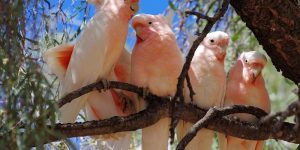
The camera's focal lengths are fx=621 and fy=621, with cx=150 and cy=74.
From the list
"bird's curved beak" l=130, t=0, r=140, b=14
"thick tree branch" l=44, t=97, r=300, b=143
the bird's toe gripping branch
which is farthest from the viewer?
"bird's curved beak" l=130, t=0, r=140, b=14

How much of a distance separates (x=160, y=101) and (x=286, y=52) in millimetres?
480

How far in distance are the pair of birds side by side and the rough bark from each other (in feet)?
0.75

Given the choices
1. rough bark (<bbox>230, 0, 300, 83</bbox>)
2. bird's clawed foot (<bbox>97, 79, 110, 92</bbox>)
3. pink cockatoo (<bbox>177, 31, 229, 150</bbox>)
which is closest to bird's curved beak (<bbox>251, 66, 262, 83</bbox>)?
pink cockatoo (<bbox>177, 31, 229, 150</bbox>)

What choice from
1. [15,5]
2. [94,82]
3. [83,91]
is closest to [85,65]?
[94,82]

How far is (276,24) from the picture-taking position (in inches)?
83.7

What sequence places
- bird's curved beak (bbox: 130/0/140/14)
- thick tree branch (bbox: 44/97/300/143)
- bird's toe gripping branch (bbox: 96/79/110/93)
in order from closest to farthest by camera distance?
1. thick tree branch (bbox: 44/97/300/143)
2. bird's toe gripping branch (bbox: 96/79/110/93)
3. bird's curved beak (bbox: 130/0/140/14)

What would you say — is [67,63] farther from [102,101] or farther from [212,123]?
[212,123]

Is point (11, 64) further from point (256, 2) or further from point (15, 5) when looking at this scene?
point (256, 2)

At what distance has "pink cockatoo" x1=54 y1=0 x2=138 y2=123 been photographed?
2340mm

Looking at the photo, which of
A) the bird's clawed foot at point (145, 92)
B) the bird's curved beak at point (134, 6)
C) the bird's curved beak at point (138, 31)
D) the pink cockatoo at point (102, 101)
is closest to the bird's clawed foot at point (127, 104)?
the pink cockatoo at point (102, 101)

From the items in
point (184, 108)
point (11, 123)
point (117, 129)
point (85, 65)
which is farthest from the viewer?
point (85, 65)

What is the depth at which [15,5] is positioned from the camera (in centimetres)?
158

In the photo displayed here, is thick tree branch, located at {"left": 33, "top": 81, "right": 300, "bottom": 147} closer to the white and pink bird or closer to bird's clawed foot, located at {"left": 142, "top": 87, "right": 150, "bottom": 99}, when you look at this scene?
bird's clawed foot, located at {"left": 142, "top": 87, "right": 150, "bottom": 99}

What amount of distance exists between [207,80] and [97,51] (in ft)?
1.46
